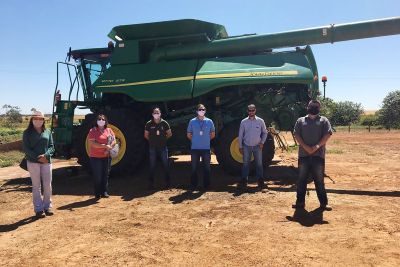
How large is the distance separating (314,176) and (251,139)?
166 cm

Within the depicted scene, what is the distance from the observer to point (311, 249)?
3.99 meters

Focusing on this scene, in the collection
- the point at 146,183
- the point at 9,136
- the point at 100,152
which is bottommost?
the point at 146,183

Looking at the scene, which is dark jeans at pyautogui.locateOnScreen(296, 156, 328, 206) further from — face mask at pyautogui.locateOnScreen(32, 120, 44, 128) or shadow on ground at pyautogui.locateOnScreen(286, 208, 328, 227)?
face mask at pyautogui.locateOnScreen(32, 120, 44, 128)

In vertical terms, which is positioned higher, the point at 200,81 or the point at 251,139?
the point at 200,81

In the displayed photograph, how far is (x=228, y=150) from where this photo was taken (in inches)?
315

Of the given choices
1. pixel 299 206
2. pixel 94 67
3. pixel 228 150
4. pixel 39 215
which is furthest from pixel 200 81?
pixel 39 215

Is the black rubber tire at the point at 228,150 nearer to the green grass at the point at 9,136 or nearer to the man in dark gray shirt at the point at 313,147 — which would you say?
the man in dark gray shirt at the point at 313,147

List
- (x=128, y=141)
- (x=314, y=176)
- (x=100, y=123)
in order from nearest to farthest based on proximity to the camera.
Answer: (x=314, y=176), (x=100, y=123), (x=128, y=141)

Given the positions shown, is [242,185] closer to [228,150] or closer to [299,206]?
[228,150]

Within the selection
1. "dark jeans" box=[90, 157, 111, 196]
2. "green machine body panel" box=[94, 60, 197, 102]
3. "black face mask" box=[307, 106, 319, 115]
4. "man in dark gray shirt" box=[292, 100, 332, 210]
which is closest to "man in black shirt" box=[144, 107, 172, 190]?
"dark jeans" box=[90, 157, 111, 196]

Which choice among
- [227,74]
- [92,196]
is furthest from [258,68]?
[92,196]

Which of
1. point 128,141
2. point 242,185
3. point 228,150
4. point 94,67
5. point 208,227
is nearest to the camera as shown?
point 208,227

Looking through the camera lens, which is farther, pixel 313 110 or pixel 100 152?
pixel 100 152

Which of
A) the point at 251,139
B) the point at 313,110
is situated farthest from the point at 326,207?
the point at 251,139
